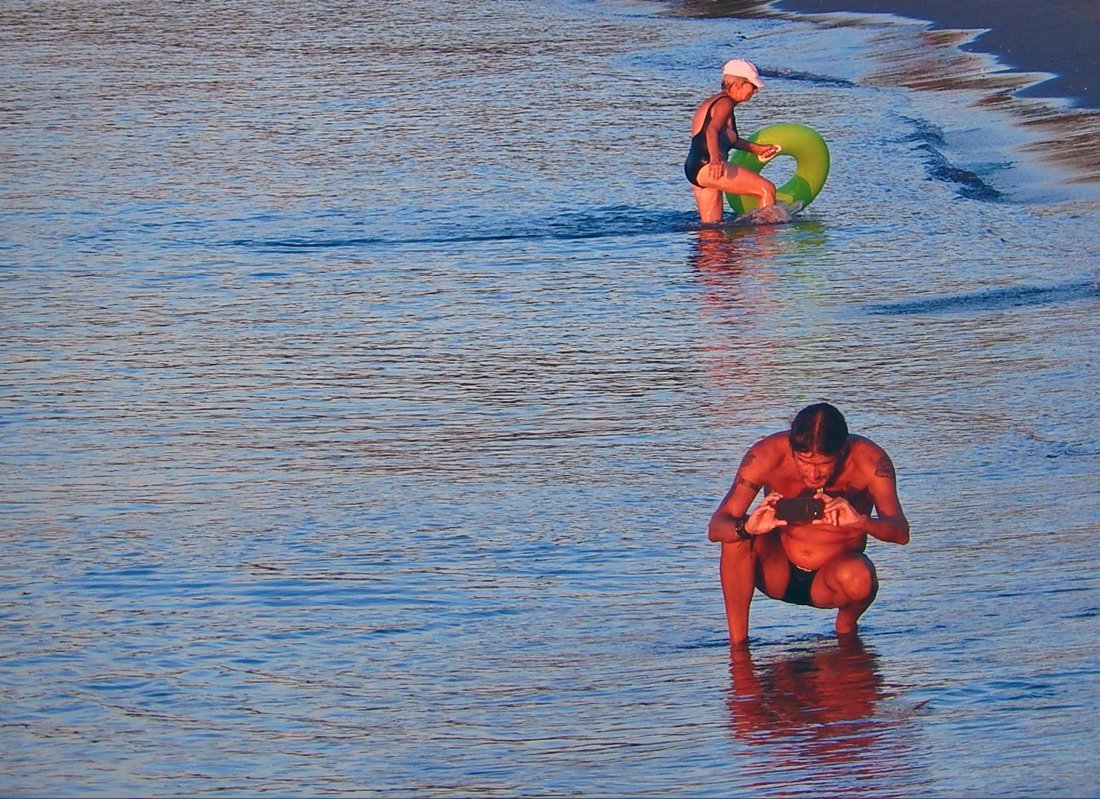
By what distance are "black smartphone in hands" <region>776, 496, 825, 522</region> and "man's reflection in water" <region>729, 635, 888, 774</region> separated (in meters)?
0.48

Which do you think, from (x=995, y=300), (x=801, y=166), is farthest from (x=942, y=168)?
(x=995, y=300)

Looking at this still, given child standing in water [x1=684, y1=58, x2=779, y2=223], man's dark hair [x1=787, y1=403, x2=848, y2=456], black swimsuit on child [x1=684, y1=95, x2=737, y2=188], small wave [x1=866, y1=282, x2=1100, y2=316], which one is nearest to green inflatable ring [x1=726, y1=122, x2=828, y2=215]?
child standing in water [x1=684, y1=58, x2=779, y2=223]

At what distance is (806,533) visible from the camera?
5.62 metres

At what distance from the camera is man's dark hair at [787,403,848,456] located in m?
5.32

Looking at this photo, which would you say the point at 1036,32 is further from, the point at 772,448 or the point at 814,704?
the point at 814,704

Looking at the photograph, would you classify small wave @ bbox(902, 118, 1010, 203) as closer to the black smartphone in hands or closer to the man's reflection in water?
the man's reflection in water

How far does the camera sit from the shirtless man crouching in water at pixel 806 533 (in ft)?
17.9

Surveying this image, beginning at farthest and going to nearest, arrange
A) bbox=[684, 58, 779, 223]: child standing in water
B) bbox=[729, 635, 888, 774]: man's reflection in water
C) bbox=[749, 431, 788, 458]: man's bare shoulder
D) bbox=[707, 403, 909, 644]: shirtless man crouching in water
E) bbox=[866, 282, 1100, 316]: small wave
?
1. bbox=[684, 58, 779, 223]: child standing in water
2. bbox=[866, 282, 1100, 316]: small wave
3. bbox=[749, 431, 788, 458]: man's bare shoulder
4. bbox=[707, 403, 909, 644]: shirtless man crouching in water
5. bbox=[729, 635, 888, 774]: man's reflection in water

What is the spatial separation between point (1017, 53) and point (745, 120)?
370 centimetres

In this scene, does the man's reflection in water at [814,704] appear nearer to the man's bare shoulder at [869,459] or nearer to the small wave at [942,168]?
the man's bare shoulder at [869,459]

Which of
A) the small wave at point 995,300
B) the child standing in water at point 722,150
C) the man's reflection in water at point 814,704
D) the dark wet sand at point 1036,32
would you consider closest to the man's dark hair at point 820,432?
the man's reflection in water at point 814,704

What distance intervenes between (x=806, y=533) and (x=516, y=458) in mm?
2419

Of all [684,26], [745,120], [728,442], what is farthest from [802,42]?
[728,442]

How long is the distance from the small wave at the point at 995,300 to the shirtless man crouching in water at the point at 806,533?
4727 mm
